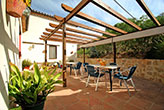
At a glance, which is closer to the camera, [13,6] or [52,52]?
[13,6]

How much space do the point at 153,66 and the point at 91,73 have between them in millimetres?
3568

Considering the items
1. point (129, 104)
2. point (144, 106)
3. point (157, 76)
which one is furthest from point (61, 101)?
point (157, 76)

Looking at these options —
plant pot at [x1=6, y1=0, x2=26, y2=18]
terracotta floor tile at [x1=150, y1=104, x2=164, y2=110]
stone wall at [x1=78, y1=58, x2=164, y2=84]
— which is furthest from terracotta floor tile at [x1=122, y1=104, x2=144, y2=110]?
plant pot at [x1=6, y1=0, x2=26, y2=18]

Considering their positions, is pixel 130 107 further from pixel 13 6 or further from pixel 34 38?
pixel 34 38

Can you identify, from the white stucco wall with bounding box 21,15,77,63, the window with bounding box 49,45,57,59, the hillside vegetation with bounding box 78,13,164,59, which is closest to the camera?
the hillside vegetation with bounding box 78,13,164,59

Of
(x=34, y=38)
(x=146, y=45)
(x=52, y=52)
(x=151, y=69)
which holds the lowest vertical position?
(x=151, y=69)

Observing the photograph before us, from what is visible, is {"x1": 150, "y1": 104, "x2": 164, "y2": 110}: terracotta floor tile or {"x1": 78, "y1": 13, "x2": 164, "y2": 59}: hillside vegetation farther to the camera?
{"x1": 78, "y1": 13, "x2": 164, "y2": 59}: hillside vegetation

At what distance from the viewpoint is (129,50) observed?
622 centimetres

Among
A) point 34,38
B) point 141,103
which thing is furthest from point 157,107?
point 34,38

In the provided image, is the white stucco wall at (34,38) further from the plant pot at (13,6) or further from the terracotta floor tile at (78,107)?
the terracotta floor tile at (78,107)

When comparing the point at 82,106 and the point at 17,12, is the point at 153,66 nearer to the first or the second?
the point at 82,106

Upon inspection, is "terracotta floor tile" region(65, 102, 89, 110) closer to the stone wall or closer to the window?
the stone wall

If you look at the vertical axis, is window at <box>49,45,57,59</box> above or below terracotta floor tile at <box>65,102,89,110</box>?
above

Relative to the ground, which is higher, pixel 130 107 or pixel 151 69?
pixel 151 69
